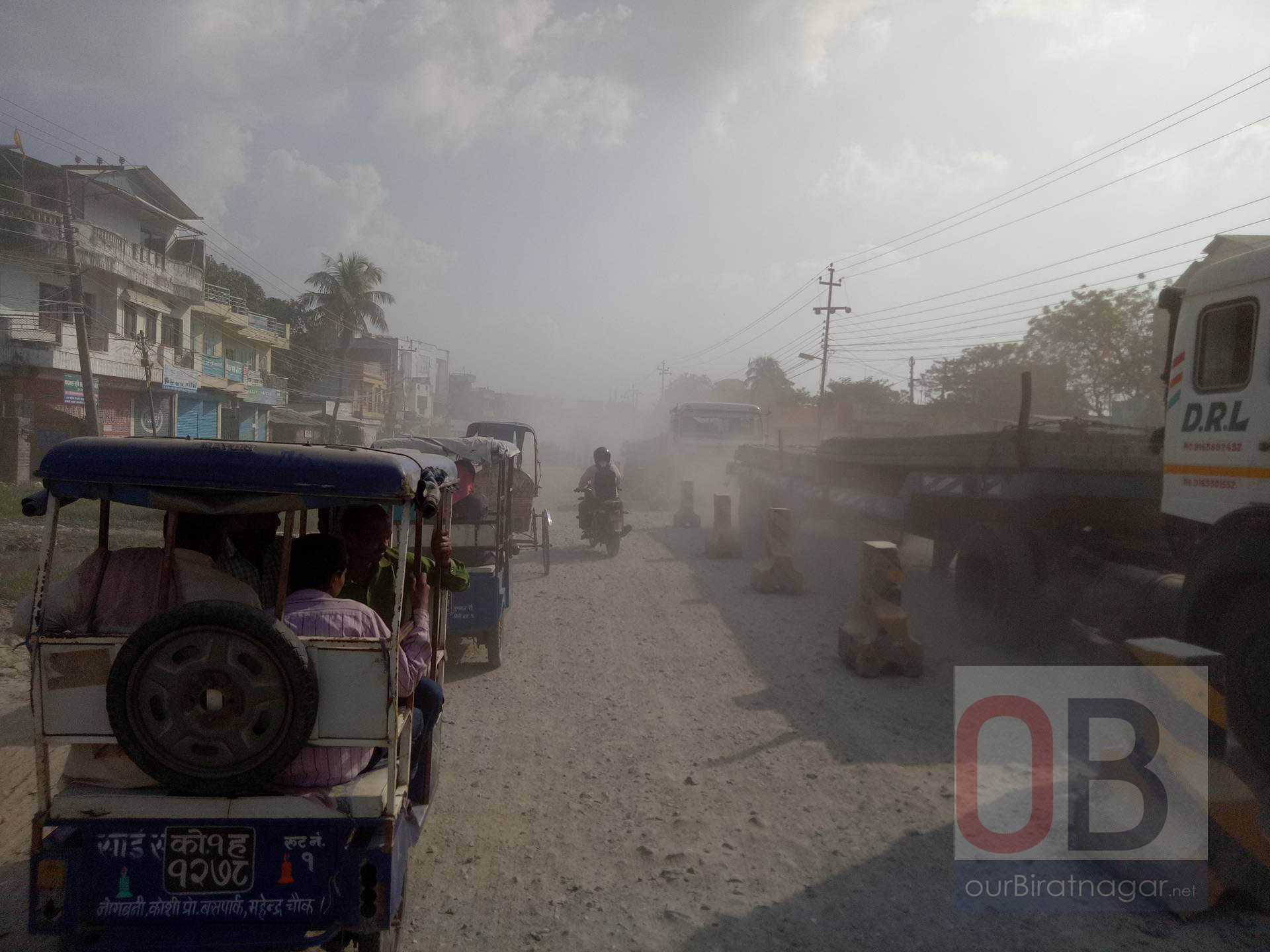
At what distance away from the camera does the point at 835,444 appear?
13.2 metres

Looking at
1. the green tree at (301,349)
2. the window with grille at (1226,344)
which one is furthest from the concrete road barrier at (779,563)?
the green tree at (301,349)

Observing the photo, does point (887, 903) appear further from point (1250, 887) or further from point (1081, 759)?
point (1081, 759)

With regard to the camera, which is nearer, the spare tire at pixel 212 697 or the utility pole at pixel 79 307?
the spare tire at pixel 212 697

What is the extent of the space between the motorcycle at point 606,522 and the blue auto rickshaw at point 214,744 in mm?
11546

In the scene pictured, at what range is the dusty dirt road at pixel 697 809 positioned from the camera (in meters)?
3.49

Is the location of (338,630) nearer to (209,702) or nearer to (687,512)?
(209,702)

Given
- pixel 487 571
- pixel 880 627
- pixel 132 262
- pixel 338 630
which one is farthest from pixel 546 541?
pixel 132 262

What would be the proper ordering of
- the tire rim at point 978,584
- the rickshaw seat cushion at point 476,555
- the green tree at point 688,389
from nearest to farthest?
the rickshaw seat cushion at point 476,555
the tire rim at point 978,584
the green tree at point 688,389

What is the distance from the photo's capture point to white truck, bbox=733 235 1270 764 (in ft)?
16.4

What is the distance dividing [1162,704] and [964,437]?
14.8 ft

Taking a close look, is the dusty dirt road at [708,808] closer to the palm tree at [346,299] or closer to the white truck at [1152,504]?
the white truck at [1152,504]

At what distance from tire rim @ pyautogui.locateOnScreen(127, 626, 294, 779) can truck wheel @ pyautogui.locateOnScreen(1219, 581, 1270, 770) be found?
16.9ft

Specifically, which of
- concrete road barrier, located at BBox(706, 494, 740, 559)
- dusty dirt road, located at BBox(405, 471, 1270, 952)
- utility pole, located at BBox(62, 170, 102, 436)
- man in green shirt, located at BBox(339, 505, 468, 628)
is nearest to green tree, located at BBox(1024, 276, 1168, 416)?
concrete road barrier, located at BBox(706, 494, 740, 559)

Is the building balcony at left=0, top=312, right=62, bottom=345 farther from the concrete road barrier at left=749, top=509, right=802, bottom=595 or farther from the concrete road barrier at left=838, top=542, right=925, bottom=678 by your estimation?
the concrete road barrier at left=838, top=542, right=925, bottom=678
